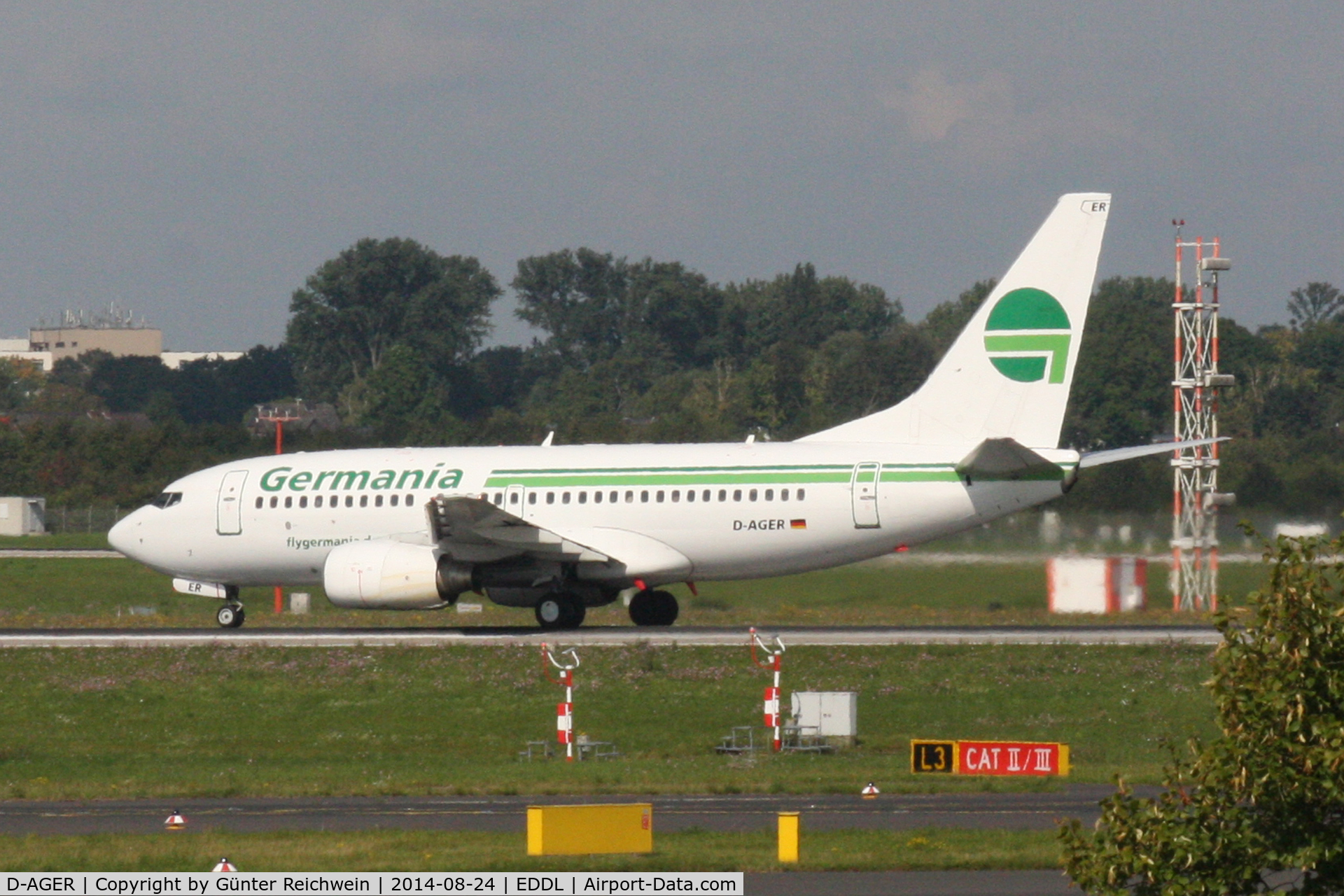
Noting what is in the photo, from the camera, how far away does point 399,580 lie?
104 feet

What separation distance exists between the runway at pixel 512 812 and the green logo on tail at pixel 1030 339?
12897 mm

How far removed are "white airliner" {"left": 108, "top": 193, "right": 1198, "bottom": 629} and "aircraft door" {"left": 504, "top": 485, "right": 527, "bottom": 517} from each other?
4 cm

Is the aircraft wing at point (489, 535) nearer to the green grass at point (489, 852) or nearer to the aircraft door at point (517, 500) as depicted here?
the aircraft door at point (517, 500)

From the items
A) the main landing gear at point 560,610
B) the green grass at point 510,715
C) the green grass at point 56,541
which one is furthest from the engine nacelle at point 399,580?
the green grass at point 56,541

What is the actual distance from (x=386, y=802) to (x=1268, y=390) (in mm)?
74460

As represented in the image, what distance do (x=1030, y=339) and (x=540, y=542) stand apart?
9.06 metres

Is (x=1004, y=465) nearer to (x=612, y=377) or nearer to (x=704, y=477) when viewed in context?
(x=704, y=477)

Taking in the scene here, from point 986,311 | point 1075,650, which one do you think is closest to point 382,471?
point 986,311

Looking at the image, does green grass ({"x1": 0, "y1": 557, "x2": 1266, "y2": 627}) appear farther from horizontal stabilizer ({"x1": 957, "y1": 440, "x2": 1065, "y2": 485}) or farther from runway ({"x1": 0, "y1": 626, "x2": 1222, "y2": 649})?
horizontal stabilizer ({"x1": 957, "y1": 440, "x2": 1065, "y2": 485})

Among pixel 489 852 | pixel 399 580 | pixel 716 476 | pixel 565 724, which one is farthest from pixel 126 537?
pixel 489 852

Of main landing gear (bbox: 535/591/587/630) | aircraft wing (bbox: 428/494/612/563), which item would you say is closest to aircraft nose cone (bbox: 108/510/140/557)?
aircraft wing (bbox: 428/494/612/563)

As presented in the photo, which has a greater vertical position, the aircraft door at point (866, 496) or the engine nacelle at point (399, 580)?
the aircraft door at point (866, 496)

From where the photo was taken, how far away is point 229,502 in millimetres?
36031

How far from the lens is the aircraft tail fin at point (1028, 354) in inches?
1230
